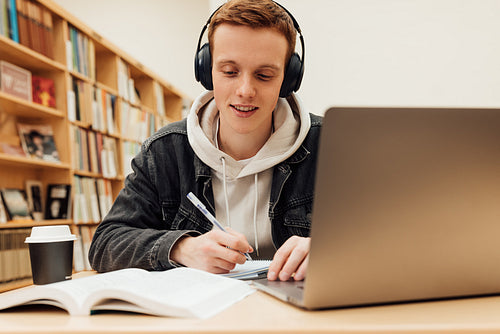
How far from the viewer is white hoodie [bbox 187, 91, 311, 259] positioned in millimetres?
1279

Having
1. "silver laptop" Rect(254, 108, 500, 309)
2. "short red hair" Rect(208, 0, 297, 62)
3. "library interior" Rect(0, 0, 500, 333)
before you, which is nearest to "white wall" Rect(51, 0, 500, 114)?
"library interior" Rect(0, 0, 500, 333)

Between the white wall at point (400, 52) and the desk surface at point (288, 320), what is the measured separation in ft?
5.40

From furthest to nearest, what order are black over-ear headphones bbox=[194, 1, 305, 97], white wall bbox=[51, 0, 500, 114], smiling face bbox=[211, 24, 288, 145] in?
1. white wall bbox=[51, 0, 500, 114]
2. black over-ear headphones bbox=[194, 1, 305, 97]
3. smiling face bbox=[211, 24, 288, 145]

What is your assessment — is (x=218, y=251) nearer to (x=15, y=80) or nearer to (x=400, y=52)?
(x=400, y=52)

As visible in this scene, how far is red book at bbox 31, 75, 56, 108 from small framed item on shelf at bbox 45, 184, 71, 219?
0.56 metres

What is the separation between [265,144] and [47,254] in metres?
0.71

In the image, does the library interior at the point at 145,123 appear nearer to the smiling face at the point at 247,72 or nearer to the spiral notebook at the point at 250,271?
the spiral notebook at the point at 250,271

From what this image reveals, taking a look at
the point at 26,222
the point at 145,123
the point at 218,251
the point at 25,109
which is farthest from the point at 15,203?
the point at 218,251

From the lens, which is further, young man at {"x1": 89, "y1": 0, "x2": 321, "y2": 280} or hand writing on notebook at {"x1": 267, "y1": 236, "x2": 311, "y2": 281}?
young man at {"x1": 89, "y1": 0, "x2": 321, "y2": 280}

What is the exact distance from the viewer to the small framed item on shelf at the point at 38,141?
9.29 feet

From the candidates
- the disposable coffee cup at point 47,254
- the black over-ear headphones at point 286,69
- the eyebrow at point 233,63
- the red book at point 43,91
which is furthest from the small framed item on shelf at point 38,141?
the disposable coffee cup at point 47,254

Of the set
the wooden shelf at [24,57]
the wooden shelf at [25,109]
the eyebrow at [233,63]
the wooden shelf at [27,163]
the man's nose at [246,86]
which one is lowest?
the man's nose at [246,86]

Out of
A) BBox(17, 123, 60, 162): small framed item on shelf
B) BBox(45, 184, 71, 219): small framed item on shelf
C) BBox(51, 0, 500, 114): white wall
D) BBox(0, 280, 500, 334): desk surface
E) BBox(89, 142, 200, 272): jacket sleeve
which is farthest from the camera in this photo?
BBox(45, 184, 71, 219): small framed item on shelf

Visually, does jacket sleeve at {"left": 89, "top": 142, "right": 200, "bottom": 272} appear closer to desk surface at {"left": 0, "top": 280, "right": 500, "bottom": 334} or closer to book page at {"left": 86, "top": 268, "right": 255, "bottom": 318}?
book page at {"left": 86, "top": 268, "right": 255, "bottom": 318}
